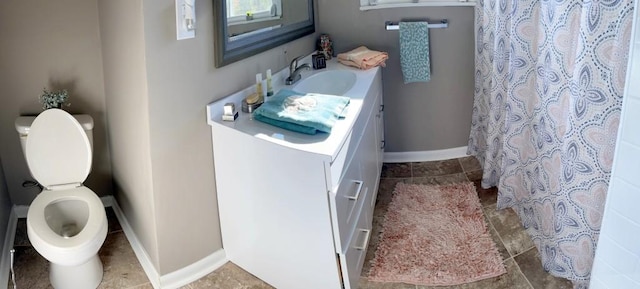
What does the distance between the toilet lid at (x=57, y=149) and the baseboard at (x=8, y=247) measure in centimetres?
38

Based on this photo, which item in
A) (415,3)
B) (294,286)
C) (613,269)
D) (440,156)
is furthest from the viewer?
(440,156)

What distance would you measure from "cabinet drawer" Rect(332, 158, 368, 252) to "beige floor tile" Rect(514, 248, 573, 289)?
0.85 metres

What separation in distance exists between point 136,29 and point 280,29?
3.13 feet

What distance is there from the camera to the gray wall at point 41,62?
7.62ft

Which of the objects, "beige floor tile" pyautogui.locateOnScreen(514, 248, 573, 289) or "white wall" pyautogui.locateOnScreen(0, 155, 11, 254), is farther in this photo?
"white wall" pyautogui.locateOnScreen(0, 155, 11, 254)

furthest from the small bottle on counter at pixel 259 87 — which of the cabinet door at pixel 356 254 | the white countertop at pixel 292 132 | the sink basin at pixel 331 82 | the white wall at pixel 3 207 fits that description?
the white wall at pixel 3 207

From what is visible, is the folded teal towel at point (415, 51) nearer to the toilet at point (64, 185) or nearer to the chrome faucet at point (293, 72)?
the chrome faucet at point (293, 72)

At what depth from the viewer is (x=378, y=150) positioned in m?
2.92

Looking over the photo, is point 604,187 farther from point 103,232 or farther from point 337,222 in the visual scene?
point 103,232

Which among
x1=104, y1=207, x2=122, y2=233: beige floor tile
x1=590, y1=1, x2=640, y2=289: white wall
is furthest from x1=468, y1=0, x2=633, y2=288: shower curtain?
x1=104, y1=207, x2=122, y2=233: beige floor tile

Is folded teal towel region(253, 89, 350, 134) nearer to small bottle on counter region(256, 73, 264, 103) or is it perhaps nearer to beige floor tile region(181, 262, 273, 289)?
small bottle on counter region(256, 73, 264, 103)

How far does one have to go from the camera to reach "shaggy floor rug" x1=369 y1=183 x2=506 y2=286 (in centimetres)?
221

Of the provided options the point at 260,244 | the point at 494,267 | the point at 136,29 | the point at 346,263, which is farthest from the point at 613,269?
the point at 136,29

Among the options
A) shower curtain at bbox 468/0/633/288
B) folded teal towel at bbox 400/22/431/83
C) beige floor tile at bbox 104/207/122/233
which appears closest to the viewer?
shower curtain at bbox 468/0/633/288
